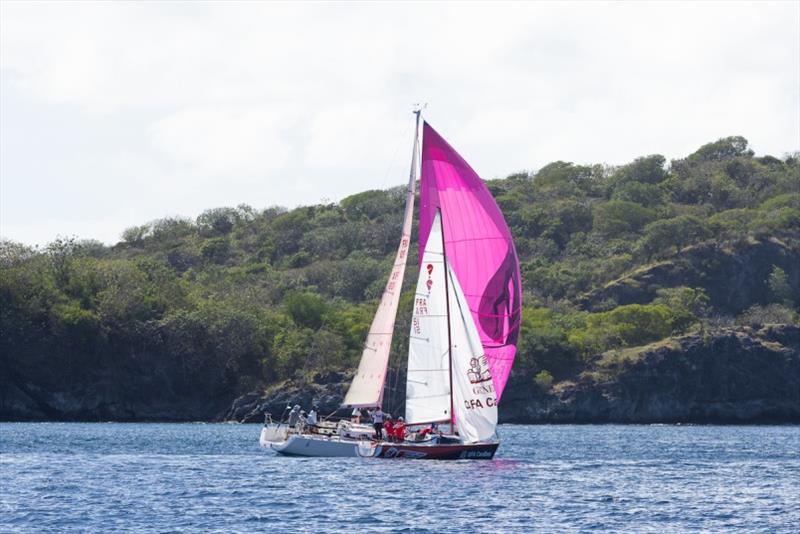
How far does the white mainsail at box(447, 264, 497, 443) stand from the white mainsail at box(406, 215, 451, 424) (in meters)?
0.36

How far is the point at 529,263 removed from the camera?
169 m

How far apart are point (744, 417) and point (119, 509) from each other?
89.4 metres

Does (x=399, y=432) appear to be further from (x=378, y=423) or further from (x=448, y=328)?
(x=448, y=328)

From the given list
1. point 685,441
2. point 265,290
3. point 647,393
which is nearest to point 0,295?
point 265,290

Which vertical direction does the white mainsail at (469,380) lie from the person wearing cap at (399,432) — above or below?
above

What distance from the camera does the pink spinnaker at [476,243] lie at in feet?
189

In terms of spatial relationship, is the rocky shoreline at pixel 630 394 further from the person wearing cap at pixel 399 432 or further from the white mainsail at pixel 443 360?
the white mainsail at pixel 443 360

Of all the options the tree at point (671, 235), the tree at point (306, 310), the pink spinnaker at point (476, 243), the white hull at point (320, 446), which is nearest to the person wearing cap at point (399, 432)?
the white hull at point (320, 446)

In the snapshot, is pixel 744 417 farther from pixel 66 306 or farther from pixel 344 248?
pixel 344 248

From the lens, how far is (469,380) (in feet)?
183

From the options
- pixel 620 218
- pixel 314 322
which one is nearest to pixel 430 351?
pixel 314 322

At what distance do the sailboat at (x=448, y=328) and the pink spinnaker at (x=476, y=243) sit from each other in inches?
1.6

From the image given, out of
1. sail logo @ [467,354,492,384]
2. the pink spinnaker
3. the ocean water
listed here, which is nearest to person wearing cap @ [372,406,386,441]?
the ocean water

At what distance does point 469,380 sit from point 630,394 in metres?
66.7
